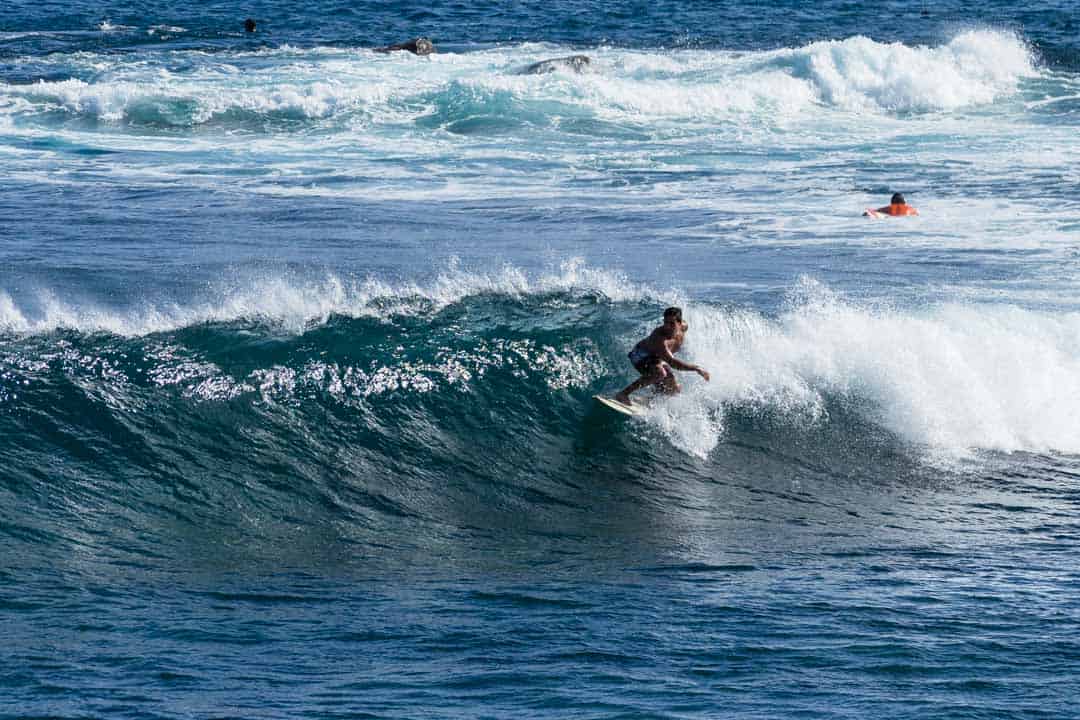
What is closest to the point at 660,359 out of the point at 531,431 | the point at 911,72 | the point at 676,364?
the point at 676,364

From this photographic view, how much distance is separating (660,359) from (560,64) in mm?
23958

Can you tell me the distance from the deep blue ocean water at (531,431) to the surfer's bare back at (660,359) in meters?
0.30

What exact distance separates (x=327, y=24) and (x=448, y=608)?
39.7m

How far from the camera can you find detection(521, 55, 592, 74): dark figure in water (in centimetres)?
3509

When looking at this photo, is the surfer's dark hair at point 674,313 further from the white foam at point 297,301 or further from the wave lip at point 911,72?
the wave lip at point 911,72

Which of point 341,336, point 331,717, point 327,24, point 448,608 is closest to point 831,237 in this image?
point 341,336

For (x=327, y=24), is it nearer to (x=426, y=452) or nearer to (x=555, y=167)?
(x=555, y=167)

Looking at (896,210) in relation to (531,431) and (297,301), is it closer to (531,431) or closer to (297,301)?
(531,431)

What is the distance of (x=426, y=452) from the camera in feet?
40.4

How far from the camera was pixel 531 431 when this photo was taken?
12.9m

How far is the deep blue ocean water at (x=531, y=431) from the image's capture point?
322 inches

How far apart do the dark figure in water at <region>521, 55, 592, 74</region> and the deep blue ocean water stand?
8050 millimetres

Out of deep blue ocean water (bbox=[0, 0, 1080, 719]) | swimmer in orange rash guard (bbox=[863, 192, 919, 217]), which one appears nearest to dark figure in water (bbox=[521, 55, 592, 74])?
deep blue ocean water (bbox=[0, 0, 1080, 719])

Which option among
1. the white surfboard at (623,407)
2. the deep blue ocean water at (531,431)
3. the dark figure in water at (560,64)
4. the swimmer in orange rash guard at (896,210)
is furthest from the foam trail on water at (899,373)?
the dark figure in water at (560,64)
